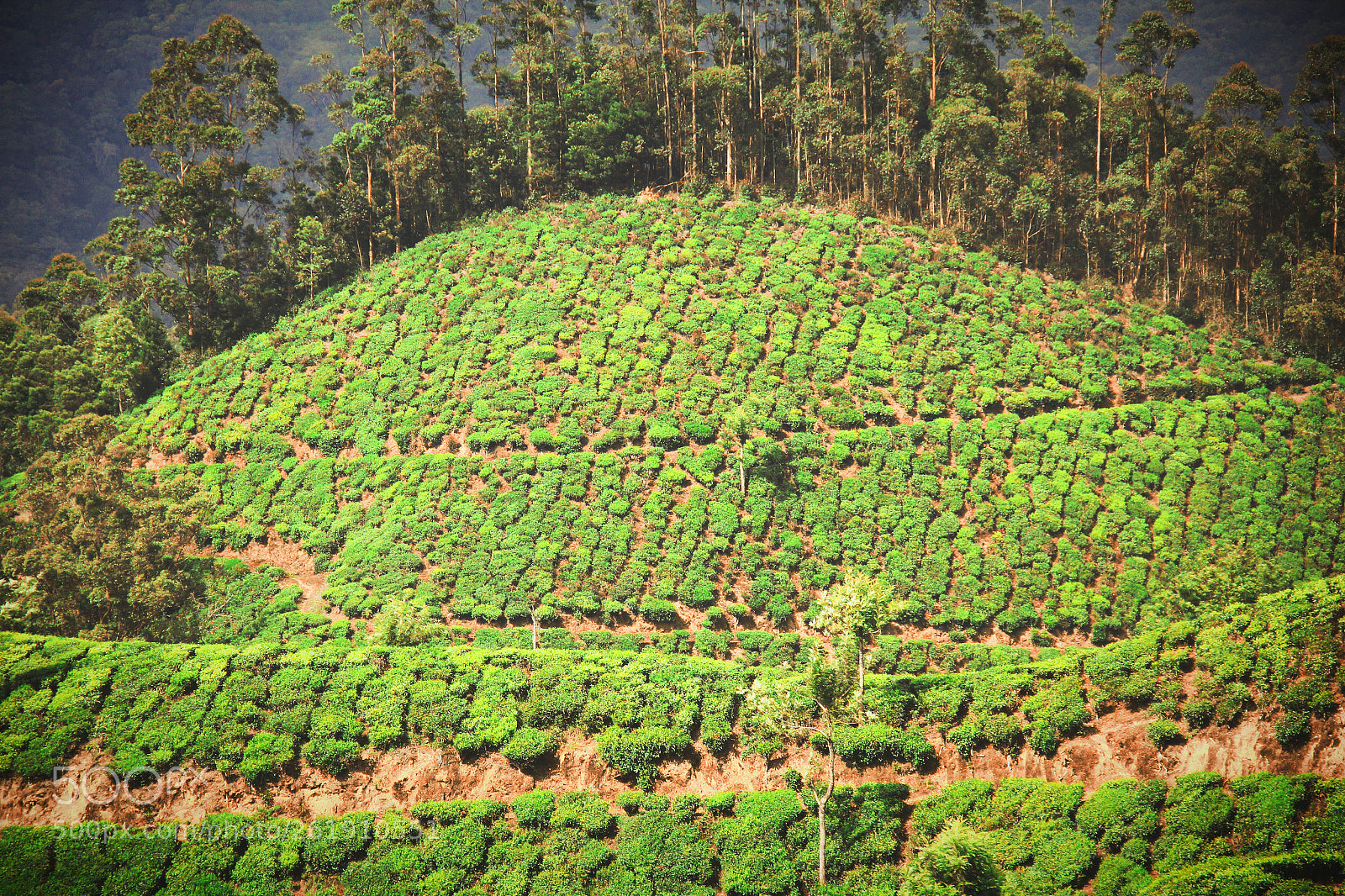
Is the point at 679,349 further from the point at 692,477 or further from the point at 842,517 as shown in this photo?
the point at 842,517

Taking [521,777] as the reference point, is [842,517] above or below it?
above

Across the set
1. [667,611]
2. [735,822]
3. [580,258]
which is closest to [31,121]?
[580,258]

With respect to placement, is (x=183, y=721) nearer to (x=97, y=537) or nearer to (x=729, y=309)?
(x=97, y=537)

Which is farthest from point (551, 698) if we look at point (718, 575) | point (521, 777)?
point (718, 575)

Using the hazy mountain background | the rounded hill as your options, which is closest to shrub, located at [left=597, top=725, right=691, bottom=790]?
the rounded hill

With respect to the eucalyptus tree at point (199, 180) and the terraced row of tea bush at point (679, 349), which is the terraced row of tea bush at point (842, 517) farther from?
the eucalyptus tree at point (199, 180)

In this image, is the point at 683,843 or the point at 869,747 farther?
the point at 869,747

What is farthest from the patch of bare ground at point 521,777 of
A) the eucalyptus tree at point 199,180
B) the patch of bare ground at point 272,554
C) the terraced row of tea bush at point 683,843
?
the eucalyptus tree at point 199,180
